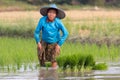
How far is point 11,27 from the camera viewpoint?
90.4 feet

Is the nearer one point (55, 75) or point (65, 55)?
point (55, 75)

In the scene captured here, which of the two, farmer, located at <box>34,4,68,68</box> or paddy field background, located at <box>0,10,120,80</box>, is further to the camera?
farmer, located at <box>34,4,68,68</box>

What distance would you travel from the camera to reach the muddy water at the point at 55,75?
43.4 feet

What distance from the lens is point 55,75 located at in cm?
1361

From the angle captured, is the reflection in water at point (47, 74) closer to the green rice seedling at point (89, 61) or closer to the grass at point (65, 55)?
the grass at point (65, 55)

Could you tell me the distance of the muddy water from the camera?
13.2 m

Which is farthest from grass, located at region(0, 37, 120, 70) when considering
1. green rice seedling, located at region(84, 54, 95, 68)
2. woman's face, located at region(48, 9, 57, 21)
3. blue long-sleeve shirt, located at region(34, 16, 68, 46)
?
woman's face, located at region(48, 9, 57, 21)

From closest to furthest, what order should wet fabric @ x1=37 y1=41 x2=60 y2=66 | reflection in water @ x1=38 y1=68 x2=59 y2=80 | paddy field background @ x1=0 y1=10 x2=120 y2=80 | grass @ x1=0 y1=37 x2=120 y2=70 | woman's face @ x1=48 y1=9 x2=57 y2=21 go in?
reflection in water @ x1=38 y1=68 x2=59 y2=80
grass @ x1=0 y1=37 x2=120 y2=70
paddy field background @ x1=0 y1=10 x2=120 y2=80
woman's face @ x1=48 y1=9 x2=57 y2=21
wet fabric @ x1=37 y1=41 x2=60 y2=66

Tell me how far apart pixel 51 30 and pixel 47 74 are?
1491 mm

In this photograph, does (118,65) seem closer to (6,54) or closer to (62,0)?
(6,54)

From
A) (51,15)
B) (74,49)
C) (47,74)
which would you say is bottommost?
(74,49)

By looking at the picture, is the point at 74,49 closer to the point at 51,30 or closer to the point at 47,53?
the point at 47,53

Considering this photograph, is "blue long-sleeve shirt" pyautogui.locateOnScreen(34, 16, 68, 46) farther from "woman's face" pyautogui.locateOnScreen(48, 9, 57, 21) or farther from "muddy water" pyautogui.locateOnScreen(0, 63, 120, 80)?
"muddy water" pyautogui.locateOnScreen(0, 63, 120, 80)

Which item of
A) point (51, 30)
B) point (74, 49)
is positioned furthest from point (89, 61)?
point (74, 49)
